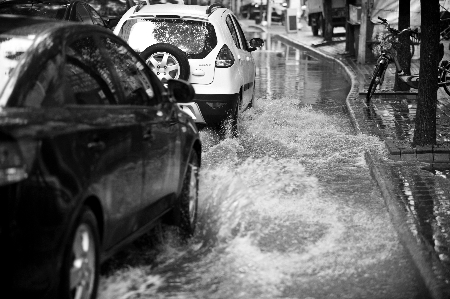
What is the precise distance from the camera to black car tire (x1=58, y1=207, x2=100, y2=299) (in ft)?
15.1

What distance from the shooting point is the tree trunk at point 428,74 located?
10844 millimetres

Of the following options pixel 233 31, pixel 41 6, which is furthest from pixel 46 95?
pixel 41 6

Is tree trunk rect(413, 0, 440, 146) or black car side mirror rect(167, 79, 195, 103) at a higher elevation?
black car side mirror rect(167, 79, 195, 103)

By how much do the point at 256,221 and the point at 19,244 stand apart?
353cm

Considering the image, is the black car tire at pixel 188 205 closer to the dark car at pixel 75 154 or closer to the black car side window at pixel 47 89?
the dark car at pixel 75 154

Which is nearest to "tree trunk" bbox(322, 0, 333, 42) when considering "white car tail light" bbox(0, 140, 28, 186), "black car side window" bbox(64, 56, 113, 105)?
"black car side window" bbox(64, 56, 113, 105)

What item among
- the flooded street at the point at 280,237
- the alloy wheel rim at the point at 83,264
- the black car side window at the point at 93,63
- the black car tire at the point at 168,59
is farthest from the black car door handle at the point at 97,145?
the black car tire at the point at 168,59

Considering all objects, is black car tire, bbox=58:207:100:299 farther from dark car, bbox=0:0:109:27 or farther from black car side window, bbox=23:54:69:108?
dark car, bbox=0:0:109:27

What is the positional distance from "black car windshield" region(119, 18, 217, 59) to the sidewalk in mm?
2394

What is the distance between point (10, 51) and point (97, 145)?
708mm

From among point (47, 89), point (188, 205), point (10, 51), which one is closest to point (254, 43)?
point (188, 205)

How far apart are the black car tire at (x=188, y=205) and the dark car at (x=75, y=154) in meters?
0.06

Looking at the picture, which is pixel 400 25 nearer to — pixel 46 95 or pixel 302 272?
pixel 302 272

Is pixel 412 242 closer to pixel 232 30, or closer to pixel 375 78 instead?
pixel 232 30
